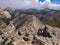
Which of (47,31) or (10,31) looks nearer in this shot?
(10,31)

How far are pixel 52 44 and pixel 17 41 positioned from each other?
27.9ft

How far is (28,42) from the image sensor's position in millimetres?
24547

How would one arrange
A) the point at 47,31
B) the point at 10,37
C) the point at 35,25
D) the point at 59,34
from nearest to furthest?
the point at 10,37 < the point at 47,31 < the point at 59,34 < the point at 35,25

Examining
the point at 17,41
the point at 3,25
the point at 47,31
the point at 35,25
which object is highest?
the point at 3,25

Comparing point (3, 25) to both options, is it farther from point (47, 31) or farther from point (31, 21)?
point (31, 21)

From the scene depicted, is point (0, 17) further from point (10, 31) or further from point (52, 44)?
point (52, 44)

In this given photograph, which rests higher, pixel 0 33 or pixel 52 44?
pixel 0 33

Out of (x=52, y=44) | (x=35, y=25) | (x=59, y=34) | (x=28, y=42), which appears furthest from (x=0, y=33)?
(x=35, y=25)

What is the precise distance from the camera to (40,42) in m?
26.5

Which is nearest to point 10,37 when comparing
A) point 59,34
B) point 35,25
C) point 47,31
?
point 47,31

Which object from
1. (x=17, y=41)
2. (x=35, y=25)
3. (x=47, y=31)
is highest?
(x=17, y=41)

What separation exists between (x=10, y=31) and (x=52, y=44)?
8824 mm

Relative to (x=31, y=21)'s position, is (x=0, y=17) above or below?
above

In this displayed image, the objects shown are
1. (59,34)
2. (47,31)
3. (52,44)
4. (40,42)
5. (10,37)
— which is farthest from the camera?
(59,34)
